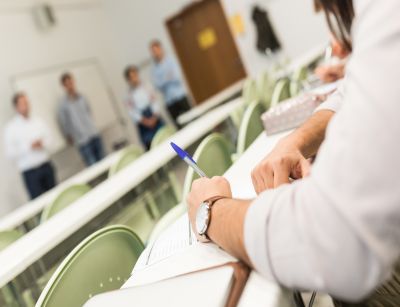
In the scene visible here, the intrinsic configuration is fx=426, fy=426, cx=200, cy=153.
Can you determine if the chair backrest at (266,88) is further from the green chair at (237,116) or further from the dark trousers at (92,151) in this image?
the dark trousers at (92,151)

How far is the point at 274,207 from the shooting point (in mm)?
581

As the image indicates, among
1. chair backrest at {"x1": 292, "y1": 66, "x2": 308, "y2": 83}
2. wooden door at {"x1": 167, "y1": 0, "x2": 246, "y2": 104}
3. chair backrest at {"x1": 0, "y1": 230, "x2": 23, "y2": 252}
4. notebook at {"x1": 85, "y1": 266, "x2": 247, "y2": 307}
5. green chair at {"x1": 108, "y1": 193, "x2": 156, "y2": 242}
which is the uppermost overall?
wooden door at {"x1": 167, "y1": 0, "x2": 246, "y2": 104}

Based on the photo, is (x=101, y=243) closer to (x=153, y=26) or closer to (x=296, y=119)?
(x=296, y=119)

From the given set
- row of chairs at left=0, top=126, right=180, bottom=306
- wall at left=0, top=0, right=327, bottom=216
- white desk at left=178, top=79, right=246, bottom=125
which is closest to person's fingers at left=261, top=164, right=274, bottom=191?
row of chairs at left=0, top=126, right=180, bottom=306

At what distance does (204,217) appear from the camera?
75 cm

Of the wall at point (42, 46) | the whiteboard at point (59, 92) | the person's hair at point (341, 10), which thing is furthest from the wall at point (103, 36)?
the person's hair at point (341, 10)

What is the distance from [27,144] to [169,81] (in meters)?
2.76

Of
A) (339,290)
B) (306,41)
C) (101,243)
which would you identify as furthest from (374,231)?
(306,41)

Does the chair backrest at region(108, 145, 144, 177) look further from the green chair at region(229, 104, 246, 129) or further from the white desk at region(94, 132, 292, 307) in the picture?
the white desk at region(94, 132, 292, 307)

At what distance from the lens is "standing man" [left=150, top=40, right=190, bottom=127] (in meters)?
7.22

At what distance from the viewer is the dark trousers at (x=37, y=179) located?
5.57 meters

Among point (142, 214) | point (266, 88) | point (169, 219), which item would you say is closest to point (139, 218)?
point (142, 214)

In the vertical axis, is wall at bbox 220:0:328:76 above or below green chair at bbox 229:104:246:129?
above

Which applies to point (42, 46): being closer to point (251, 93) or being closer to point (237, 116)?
point (251, 93)
